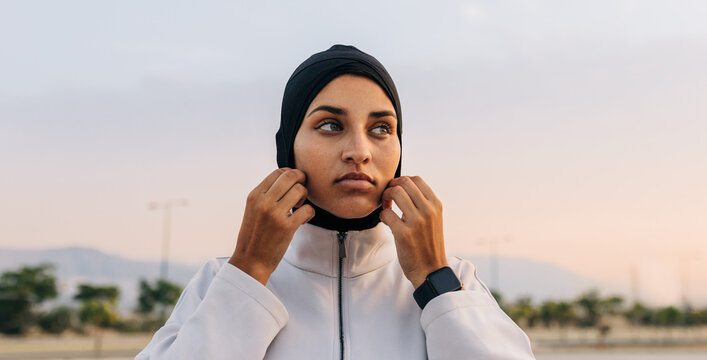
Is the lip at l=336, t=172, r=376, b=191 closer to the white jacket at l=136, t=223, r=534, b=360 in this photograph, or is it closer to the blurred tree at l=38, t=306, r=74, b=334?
the white jacket at l=136, t=223, r=534, b=360

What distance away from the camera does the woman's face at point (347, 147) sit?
2.35 meters

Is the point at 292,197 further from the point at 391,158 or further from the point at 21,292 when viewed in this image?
the point at 21,292

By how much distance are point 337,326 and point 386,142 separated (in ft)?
2.38

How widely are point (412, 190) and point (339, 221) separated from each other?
32 cm

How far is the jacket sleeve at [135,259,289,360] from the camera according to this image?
2191 millimetres

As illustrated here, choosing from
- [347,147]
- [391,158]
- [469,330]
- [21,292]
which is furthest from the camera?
[21,292]

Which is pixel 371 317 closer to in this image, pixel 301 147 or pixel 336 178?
pixel 336 178

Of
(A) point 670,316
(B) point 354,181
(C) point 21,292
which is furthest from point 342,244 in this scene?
(A) point 670,316

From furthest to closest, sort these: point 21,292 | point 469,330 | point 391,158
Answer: point 21,292
point 391,158
point 469,330

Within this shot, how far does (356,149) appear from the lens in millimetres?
2320

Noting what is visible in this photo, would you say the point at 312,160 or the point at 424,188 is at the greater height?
the point at 312,160

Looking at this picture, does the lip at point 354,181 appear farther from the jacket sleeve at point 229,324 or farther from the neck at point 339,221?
the jacket sleeve at point 229,324

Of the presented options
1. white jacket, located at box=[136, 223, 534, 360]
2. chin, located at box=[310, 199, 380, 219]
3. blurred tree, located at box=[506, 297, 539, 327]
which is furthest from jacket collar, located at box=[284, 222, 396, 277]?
blurred tree, located at box=[506, 297, 539, 327]

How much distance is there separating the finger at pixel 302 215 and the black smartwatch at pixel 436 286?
0.48 m
